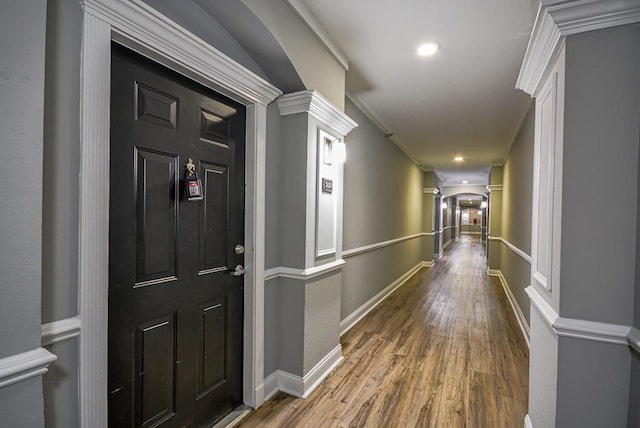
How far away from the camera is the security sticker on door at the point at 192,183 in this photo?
5.09 feet

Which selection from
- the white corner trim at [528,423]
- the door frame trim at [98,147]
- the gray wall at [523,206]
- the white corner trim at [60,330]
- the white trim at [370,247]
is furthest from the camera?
the white trim at [370,247]

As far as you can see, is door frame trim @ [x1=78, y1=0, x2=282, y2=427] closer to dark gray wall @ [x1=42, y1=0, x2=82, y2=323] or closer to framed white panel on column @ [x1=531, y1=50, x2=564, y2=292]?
dark gray wall @ [x1=42, y1=0, x2=82, y2=323]

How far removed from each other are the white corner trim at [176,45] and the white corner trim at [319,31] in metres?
0.49

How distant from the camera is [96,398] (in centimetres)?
116

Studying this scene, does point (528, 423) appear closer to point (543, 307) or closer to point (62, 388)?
point (543, 307)

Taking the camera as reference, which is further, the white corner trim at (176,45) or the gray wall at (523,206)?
the gray wall at (523,206)

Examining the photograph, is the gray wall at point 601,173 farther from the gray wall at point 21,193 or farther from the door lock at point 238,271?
the gray wall at point 21,193

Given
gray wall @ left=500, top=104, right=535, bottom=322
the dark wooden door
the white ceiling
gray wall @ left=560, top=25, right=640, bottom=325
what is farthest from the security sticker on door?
gray wall @ left=500, top=104, right=535, bottom=322

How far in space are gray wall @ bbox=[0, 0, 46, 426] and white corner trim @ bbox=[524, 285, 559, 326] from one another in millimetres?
1970

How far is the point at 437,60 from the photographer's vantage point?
2.51m

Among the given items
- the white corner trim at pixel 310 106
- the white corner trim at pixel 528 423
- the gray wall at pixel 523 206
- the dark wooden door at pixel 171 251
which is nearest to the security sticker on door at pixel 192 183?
the dark wooden door at pixel 171 251

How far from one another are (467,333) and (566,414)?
2.32 metres

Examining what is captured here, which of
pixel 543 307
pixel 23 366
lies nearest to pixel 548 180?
pixel 543 307

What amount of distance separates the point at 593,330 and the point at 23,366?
6.67ft
